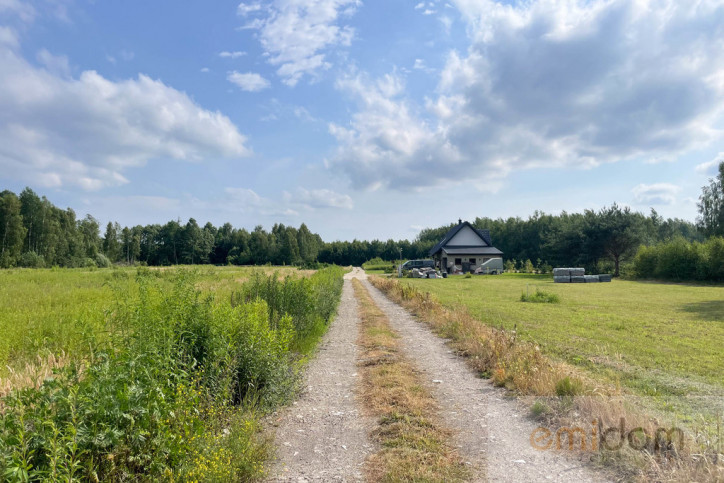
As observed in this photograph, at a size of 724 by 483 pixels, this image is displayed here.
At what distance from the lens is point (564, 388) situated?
5230mm

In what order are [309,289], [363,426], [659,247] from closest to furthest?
[363,426], [309,289], [659,247]

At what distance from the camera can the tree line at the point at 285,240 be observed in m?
48.2

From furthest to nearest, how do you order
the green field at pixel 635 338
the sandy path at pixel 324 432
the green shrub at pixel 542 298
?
the green shrub at pixel 542 298 < the green field at pixel 635 338 < the sandy path at pixel 324 432

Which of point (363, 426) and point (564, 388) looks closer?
point (363, 426)

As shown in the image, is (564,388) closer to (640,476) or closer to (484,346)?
(640,476)

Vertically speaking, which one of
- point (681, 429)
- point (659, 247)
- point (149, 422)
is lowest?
point (681, 429)

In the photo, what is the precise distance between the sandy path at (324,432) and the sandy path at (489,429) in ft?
3.70

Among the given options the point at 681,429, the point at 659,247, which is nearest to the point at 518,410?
the point at 681,429

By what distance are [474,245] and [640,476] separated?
1995 inches

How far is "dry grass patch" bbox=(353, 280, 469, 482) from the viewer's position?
3629mm

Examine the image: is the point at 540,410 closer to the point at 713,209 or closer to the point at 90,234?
the point at 713,209

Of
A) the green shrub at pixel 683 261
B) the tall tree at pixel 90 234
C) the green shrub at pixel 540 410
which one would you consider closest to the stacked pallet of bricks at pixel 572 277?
the green shrub at pixel 683 261

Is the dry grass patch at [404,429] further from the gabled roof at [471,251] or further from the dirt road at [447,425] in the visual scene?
the gabled roof at [471,251]

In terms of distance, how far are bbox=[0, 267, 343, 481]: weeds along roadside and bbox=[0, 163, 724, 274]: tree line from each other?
162 ft
